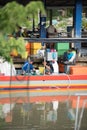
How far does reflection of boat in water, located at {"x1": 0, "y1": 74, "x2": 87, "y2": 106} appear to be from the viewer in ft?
44.7

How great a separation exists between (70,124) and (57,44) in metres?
6.54

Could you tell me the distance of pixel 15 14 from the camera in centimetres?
259

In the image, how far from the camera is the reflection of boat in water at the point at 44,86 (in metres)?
13.6

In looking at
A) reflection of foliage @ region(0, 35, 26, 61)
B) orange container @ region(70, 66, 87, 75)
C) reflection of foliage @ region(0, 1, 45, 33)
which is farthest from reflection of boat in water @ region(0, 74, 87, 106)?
reflection of foliage @ region(0, 1, 45, 33)

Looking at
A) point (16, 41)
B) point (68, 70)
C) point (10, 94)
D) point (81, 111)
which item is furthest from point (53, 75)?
point (16, 41)

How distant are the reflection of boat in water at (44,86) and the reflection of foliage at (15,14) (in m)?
10.8

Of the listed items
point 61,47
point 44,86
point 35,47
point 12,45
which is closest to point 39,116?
point 44,86

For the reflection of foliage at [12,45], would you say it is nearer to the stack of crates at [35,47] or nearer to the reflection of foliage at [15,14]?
the reflection of foliage at [15,14]

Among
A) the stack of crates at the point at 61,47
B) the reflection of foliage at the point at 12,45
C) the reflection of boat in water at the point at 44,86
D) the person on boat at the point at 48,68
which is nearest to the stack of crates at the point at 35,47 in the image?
the person on boat at the point at 48,68

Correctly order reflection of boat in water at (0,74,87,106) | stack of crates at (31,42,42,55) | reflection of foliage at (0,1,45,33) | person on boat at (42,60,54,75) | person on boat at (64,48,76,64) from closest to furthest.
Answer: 1. reflection of foliage at (0,1,45,33)
2. reflection of boat in water at (0,74,87,106)
3. person on boat at (42,60,54,75)
4. person on boat at (64,48,76,64)
5. stack of crates at (31,42,42,55)

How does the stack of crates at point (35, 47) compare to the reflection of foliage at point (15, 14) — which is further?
the stack of crates at point (35, 47)

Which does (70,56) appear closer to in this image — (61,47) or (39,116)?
(61,47)

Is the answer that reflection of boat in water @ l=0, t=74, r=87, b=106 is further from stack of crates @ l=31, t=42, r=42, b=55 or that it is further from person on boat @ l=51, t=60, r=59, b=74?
stack of crates @ l=31, t=42, r=42, b=55

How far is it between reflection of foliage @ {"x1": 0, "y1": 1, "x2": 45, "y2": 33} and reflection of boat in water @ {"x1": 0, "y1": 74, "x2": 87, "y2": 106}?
35.4 ft
